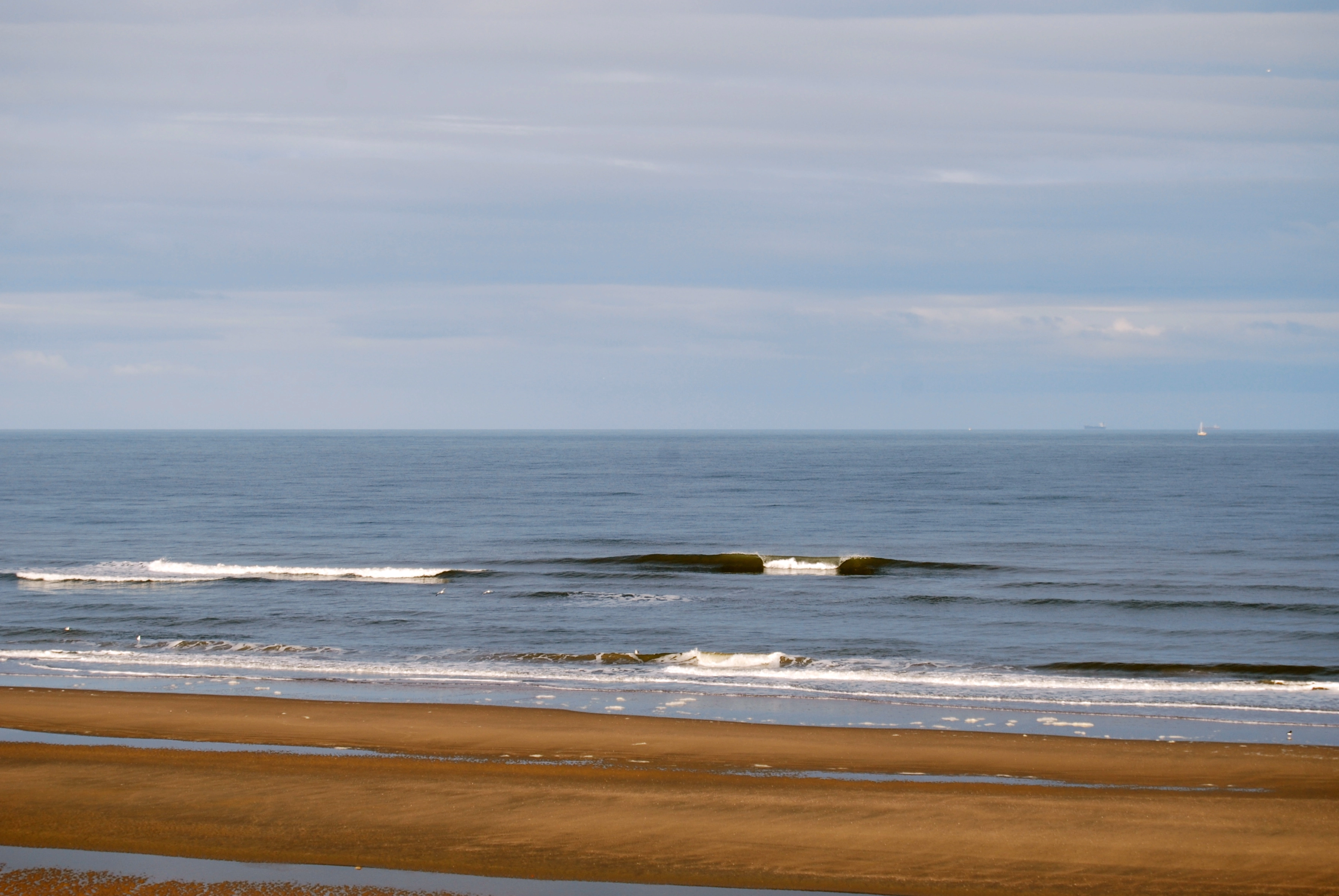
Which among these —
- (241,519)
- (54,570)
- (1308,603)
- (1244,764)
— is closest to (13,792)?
(1244,764)

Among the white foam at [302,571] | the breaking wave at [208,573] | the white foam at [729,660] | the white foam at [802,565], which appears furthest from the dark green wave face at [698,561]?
the white foam at [729,660]

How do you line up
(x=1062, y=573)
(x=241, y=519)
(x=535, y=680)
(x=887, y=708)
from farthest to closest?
(x=241, y=519)
(x=1062, y=573)
(x=535, y=680)
(x=887, y=708)

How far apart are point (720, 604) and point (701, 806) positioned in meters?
17.4

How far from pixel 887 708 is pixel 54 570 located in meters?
29.0

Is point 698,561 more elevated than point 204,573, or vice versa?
point 698,561

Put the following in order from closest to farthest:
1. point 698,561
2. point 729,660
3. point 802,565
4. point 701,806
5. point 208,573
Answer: point 701,806 → point 729,660 → point 208,573 → point 802,565 → point 698,561

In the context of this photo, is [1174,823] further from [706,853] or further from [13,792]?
[13,792]

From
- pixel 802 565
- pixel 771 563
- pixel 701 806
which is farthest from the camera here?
pixel 771 563

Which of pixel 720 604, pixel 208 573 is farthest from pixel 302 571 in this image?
pixel 720 604

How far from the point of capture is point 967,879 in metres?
9.38

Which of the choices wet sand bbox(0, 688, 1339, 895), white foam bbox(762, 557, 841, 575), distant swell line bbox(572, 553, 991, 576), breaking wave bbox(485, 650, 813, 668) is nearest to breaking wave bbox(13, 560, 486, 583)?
distant swell line bbox(572, 553, 991, 576)

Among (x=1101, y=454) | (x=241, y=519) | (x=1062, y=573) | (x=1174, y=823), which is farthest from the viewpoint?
(x=1101, y=454)

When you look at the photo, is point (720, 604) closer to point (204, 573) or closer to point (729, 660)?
point (729, 660)

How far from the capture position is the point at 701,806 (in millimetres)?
11141
